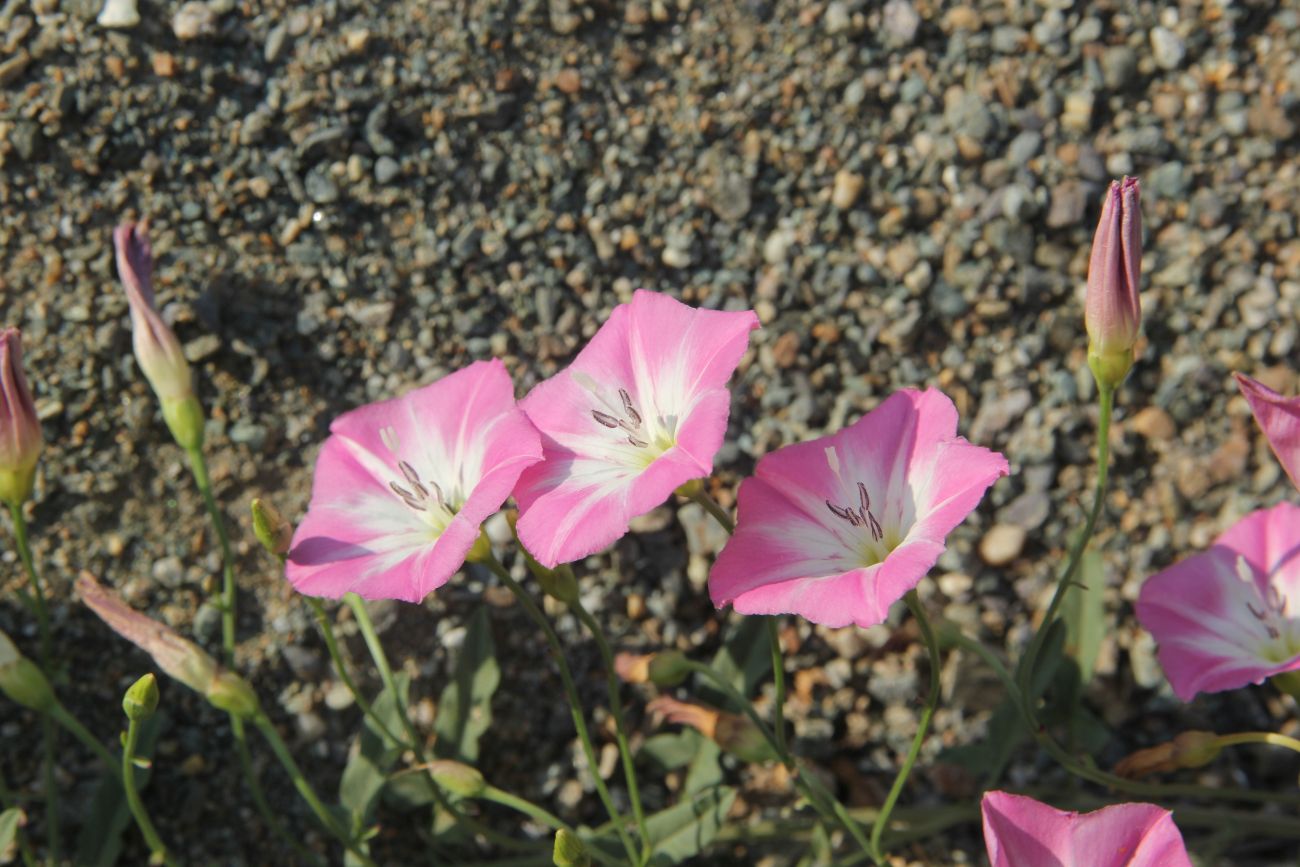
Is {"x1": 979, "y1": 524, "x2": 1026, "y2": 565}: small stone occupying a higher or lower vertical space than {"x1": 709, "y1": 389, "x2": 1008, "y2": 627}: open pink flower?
lower

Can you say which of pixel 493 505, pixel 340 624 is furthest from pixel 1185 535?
pixel 340 624

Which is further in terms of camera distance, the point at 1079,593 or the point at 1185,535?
the point at 1185,535

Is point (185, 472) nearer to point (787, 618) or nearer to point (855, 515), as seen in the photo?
point (787, 618)

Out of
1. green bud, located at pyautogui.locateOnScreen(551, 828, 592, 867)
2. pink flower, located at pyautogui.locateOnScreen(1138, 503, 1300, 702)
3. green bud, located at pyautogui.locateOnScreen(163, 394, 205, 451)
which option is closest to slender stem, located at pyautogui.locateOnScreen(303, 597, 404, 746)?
green bud, located at pyautogui.locateOnScreen(163, 394, 205, 451)

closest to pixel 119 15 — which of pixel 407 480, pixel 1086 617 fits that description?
pixel 407 480

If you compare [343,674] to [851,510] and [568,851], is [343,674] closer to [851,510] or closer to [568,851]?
[568,851]

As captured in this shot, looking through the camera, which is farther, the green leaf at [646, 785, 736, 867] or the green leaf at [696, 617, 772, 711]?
the green leaf at [696, 617, 772, 711]

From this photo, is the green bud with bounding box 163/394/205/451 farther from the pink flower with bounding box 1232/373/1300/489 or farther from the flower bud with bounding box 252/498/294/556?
the pink flower with bounding box 1232/373/1300/489

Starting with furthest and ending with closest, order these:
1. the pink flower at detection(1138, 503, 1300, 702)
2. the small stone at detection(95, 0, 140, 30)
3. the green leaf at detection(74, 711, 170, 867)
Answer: the small stone at detection(95, 0, 140, 30) → the green leaf at detection(74, 711, 170, 867) → the pink flower at detection(1138, 503, 1300, 702)
